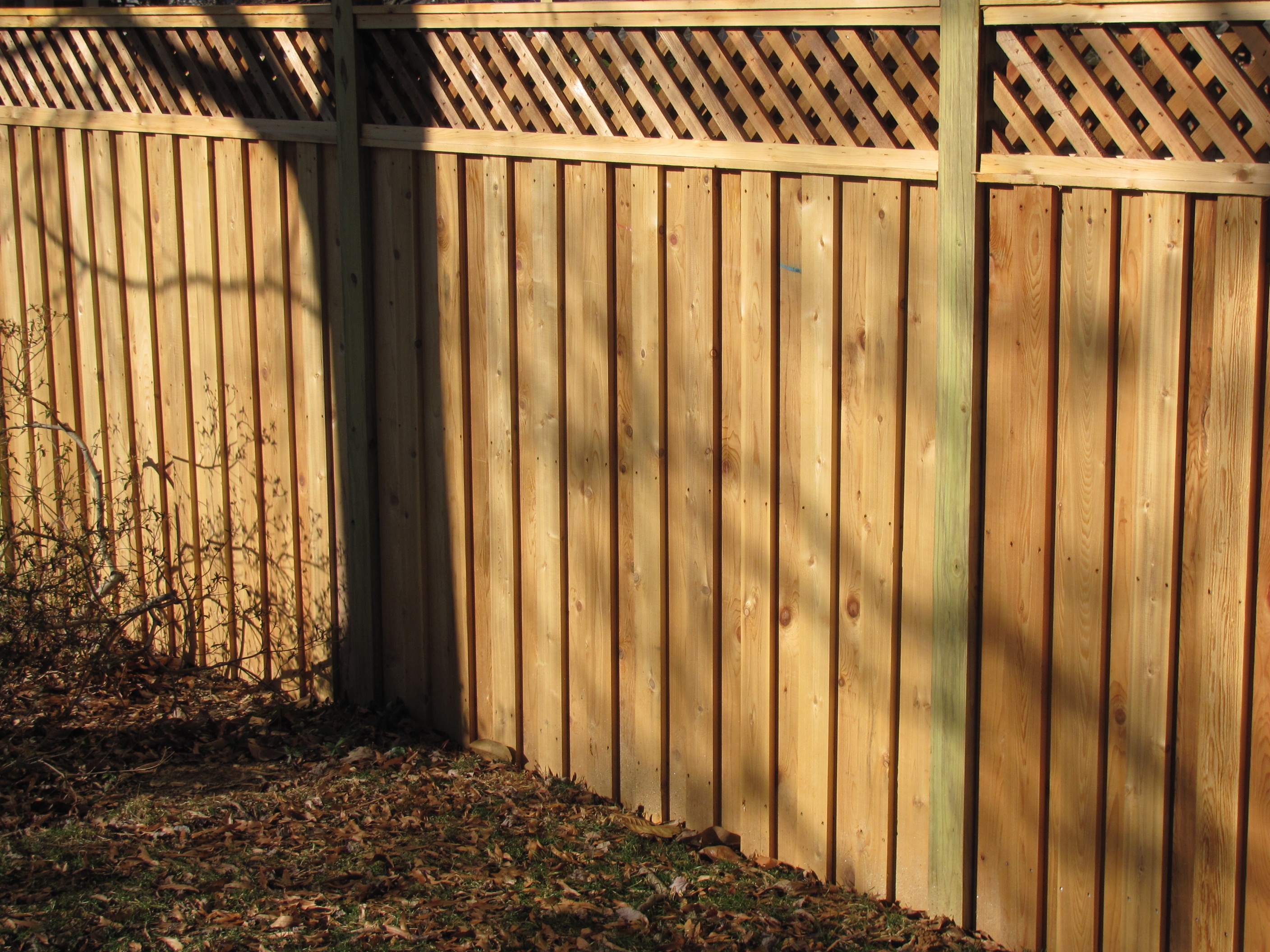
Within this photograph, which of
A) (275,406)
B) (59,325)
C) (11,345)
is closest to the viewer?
(275,406)

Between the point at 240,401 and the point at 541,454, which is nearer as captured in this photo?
the point at 541,454

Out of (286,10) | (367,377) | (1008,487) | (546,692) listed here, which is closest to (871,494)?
(1008,487)

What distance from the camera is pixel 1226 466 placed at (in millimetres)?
3211

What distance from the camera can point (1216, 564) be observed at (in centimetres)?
325

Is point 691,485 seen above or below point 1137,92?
below

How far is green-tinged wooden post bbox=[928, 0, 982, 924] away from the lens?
3.52 meters

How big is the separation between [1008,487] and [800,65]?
125 cm

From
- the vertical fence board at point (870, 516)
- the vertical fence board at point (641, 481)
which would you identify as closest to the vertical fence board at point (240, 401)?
the vertical fence board at point (641, 481)

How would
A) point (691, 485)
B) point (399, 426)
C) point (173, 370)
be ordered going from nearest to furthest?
point (691, 485)
point (399, 426)
point (173, 370)

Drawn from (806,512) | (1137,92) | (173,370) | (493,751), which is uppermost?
(1137,92)

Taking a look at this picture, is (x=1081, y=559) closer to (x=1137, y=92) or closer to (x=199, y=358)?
(x=1137, y=92)

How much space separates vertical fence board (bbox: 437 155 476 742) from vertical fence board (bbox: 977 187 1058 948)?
1.96 metres

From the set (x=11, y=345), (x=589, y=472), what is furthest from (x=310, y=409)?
(x=11, y=345)

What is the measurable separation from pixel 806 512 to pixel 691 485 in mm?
416
